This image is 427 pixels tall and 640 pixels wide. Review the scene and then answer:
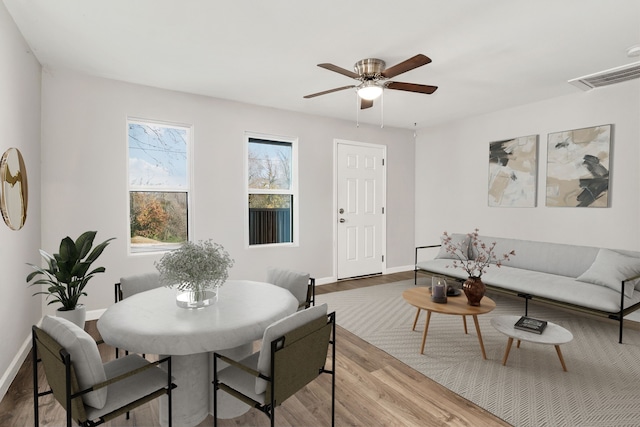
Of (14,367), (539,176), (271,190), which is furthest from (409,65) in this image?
(14,367)

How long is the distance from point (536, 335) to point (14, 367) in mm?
3744

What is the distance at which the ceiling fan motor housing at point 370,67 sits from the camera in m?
3.03

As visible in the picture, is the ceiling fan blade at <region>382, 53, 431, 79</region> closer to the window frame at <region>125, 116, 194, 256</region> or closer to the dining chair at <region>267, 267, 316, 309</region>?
the dining chair at <region>267, 267, 316, 309</region>

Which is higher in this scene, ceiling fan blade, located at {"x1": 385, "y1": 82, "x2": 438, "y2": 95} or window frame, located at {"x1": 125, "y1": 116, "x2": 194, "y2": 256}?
ceiling fan blade, located at {"x1": 385, "y1": 82, "x2": 438, "y2": 95}

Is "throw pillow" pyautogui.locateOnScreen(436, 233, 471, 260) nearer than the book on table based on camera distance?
No

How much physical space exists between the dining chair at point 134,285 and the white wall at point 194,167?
5.13ft

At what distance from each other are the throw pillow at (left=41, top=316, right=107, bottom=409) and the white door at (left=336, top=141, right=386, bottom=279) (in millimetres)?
4101

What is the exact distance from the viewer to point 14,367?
2.44 m

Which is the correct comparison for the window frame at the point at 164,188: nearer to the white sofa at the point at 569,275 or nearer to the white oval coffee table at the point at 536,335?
the white sofa at the point at 569,275

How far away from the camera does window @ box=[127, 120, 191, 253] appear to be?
153 inches

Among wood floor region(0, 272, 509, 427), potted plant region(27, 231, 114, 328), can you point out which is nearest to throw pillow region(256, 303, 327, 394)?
wood floor region(0, 272, 509, 427)

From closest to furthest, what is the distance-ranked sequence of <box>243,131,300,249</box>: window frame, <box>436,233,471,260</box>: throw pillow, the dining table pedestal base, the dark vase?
the dining table pedestal base < the dark vase < <box>243,131,300,249</box>: window frame < <box>436,233,471,260</box>: throw pillow

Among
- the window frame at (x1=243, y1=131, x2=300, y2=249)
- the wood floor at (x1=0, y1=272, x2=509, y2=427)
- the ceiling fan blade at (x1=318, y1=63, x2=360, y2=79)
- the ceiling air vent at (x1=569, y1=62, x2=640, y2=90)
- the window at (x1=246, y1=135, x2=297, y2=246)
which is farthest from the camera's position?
the window at (x1=246, y1=135, x2=297, y2=246)

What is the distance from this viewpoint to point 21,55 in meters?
2.67
